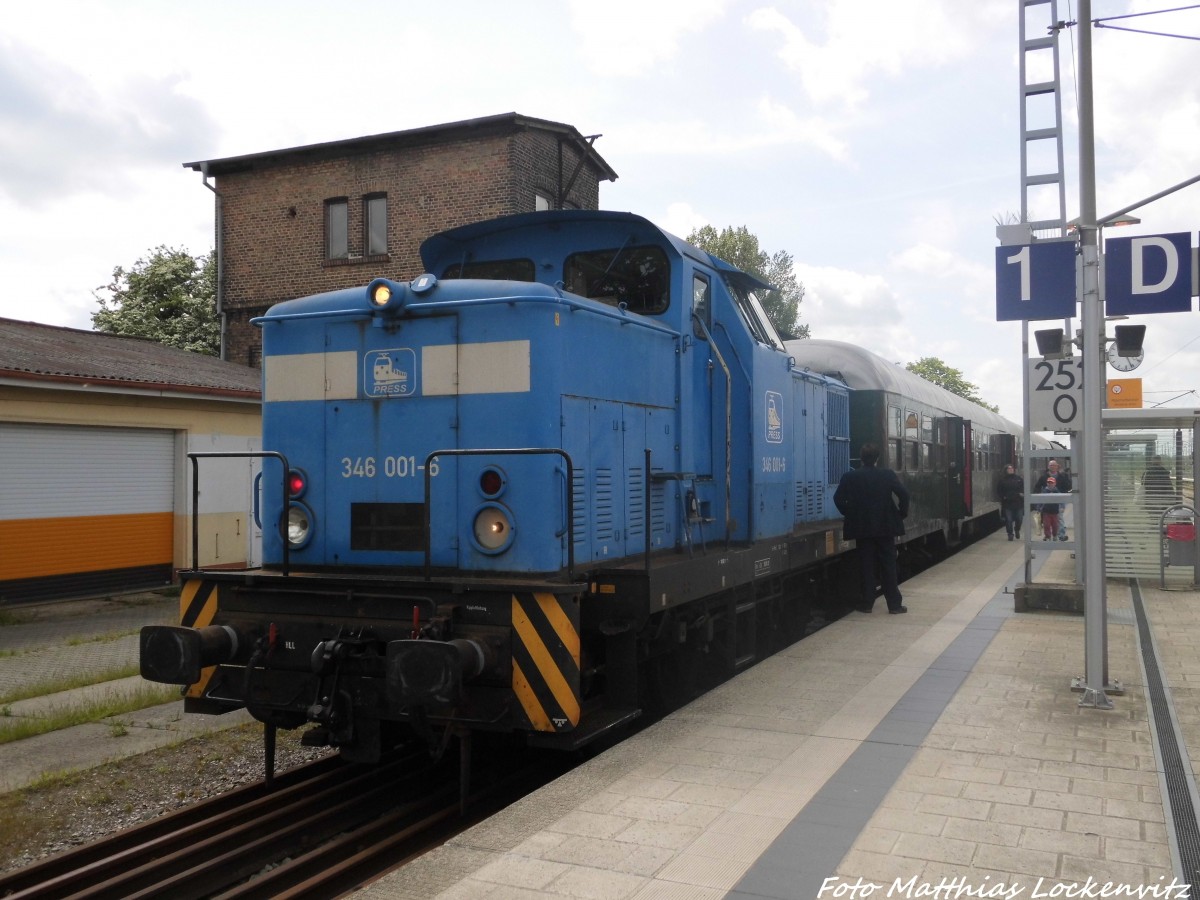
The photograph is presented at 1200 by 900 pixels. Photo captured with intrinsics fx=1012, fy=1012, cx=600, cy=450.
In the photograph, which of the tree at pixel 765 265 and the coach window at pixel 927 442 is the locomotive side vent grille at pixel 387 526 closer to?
the coach window at pixel 927 442

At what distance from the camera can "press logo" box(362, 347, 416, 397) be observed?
576 cm

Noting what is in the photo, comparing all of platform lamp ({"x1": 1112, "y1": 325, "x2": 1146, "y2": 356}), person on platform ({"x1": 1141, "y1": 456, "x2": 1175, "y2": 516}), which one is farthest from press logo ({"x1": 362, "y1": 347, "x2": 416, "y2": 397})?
person on platform ({"x1": 1141, "y1": 456, "x2": 1175, "y2": 516})

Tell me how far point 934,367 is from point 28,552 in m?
89.0

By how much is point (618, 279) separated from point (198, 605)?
328 centimetres

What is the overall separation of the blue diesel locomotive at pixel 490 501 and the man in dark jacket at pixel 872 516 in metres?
3.22

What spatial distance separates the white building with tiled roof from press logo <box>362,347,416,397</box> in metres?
7.25

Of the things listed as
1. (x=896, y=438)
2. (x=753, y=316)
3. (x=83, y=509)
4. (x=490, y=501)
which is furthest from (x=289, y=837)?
(x=83, y=509)

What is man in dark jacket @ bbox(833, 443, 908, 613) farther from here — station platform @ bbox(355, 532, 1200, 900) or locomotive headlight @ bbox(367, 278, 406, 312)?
locomotive headlight @ bbox(367, 278, 406, 312)

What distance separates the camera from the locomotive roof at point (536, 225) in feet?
21.4

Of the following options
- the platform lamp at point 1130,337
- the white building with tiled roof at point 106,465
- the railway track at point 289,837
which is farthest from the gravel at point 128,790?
the platform lamp at point 1130,337

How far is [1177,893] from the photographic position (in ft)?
11.8

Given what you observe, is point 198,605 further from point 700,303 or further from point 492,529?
point 700,303

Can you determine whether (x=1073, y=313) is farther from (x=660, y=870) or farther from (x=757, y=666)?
(x=660, y=870)

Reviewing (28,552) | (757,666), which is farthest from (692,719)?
(28,552)
